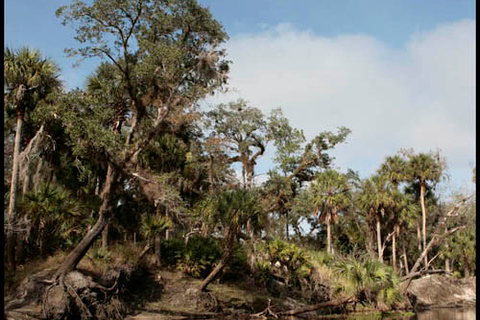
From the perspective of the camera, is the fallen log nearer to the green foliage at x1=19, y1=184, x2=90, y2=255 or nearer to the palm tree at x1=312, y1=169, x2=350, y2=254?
the green foliage at x1=19, y1=184, x2=90, y2=255

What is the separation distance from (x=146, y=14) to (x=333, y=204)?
22.8m

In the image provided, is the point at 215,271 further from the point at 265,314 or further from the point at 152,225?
the point at 152,225

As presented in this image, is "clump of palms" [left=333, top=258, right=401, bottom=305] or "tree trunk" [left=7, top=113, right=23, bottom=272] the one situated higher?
"tree trunk" [left=7, top=113, right=23, bottom=272]

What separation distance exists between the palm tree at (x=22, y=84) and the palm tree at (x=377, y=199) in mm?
27565

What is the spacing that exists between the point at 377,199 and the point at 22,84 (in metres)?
29.2

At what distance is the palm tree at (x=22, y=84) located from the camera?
20.3 metres

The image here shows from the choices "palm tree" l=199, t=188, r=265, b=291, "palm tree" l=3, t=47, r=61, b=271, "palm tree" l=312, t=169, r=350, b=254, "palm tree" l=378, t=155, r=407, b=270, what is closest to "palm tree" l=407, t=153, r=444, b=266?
"palm tree" l=378, t=155, r=407, b=270

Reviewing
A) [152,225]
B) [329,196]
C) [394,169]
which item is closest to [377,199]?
[329,196]

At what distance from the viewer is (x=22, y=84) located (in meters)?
21.2

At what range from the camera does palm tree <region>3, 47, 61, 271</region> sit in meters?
20.3

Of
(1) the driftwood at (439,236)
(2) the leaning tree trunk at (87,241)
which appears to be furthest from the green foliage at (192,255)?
(1) the driftwood at (439,236)

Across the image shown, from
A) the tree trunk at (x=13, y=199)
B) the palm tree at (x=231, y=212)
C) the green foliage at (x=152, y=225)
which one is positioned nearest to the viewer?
the tree trunk at (x=13, y=199)

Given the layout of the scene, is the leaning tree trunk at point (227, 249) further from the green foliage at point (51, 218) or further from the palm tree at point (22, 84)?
the palm tree at point (22, 84)

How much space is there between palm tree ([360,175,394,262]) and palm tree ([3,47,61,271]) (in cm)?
2756
